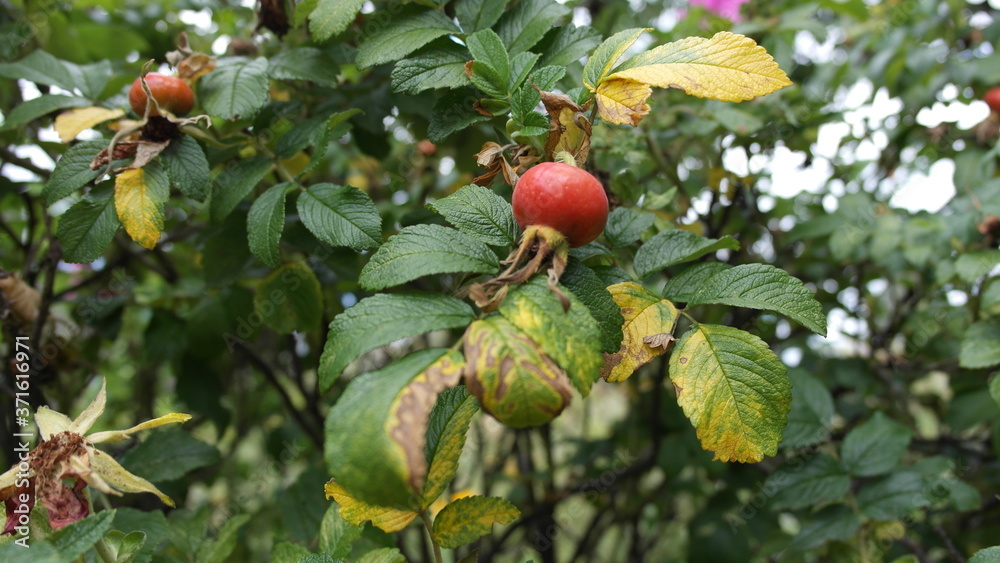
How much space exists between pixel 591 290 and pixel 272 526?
1479mm

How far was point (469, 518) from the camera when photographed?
2.90 ft

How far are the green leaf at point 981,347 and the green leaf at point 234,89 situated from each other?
1.34m

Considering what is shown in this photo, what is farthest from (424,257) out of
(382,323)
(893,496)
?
(893,496)

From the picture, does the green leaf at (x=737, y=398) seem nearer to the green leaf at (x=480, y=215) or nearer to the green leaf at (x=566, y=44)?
the green leaf at (x=480, y=215)

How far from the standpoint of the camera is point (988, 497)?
1787 mm

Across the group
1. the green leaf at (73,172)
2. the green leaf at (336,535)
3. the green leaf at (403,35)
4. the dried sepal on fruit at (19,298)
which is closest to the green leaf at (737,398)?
the green leaf at (336,535)

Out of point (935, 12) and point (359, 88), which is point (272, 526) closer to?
point (359, 88)

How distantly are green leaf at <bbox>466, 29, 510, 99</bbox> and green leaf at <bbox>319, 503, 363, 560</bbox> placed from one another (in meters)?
0.65

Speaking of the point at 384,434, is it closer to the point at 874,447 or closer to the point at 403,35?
the point at 403,35

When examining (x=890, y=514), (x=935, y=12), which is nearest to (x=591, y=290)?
(x=890, y=514)

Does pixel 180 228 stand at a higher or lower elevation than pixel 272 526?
higher

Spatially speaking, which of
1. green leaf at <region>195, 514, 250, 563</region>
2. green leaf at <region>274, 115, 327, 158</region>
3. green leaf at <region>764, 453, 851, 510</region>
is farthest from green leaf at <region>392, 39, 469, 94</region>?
green leaf at <region>764, 453, 851, 510</region>

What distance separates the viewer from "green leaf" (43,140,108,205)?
100 cm

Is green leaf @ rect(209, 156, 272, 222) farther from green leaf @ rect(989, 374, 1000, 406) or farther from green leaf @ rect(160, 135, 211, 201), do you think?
green leaf @ rect(989, 374, 1000, 406)
